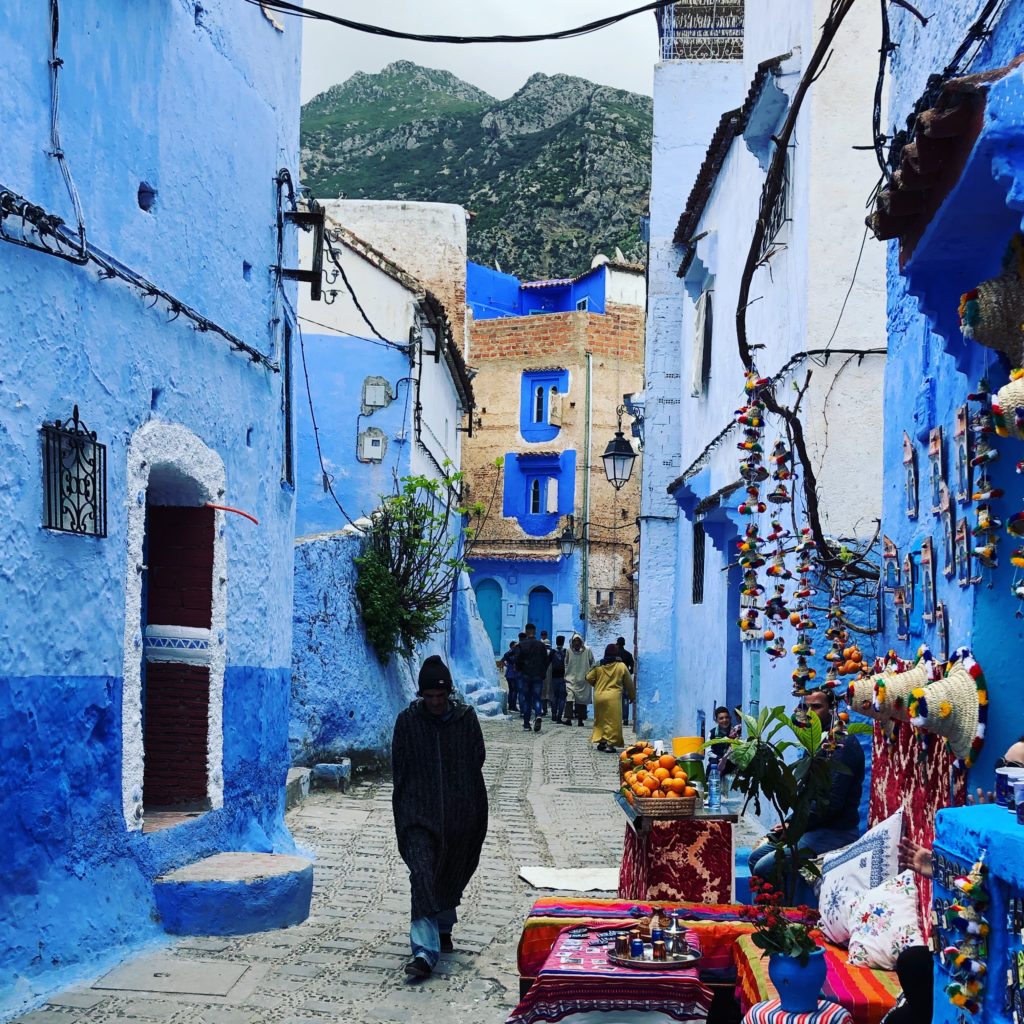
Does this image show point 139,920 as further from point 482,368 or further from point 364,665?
point 482,368

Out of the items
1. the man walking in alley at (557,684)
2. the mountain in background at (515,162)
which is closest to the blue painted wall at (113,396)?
the man walking in alley at (557,684)

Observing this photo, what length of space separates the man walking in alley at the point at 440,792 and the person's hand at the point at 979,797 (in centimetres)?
317

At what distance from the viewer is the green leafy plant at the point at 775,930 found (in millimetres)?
4965

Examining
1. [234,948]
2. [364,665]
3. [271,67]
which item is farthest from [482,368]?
[234,948]

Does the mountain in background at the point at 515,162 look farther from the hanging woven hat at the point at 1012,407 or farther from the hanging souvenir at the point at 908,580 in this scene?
the hanging woven hat at the point at 1012,407

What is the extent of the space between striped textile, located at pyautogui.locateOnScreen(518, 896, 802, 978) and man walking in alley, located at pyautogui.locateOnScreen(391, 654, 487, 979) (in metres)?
1.20

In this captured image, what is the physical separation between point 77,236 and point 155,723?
3.51 metres

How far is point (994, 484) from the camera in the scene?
4.98m

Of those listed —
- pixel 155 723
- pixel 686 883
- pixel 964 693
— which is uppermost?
pixel 964 693

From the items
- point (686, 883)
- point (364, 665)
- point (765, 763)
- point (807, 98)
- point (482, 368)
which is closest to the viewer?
point (765, 763)

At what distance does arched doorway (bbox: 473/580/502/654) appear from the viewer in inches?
1583

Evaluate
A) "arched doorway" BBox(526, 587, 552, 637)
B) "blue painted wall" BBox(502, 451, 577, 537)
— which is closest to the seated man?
"blue painted wall" BBox(502, 451, 577, 537)

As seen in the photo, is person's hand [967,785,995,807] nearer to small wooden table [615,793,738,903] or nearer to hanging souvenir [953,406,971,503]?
hanging souvenir [953,406,971,503]

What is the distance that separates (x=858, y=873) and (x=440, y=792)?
2.62 metres
